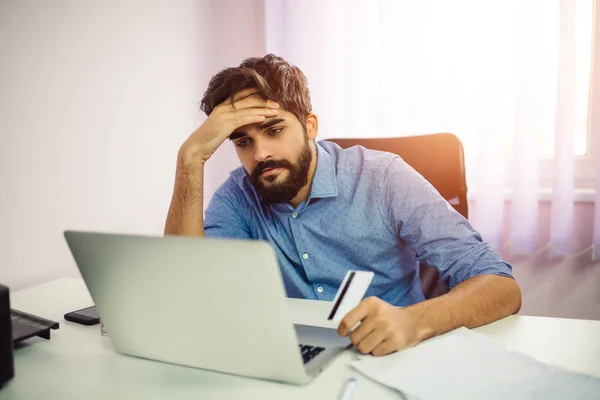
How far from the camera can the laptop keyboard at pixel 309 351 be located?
2.27ft

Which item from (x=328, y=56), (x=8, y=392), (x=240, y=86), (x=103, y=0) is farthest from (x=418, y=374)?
(x=328, y=56)

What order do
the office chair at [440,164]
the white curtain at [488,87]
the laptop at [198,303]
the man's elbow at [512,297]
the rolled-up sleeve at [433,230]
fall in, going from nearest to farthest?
the laptop at [198,303], the man's elbow at [512,297], the rolled-up sleeve at [433,230], the office chair at [440,164], the white curtain at [488,87]

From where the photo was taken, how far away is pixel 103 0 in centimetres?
141

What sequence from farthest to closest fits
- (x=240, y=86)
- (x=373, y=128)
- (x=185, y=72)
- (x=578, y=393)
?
(x=373, y=128) < (x=185, y=72) < (x=240, y=86) < (x=578, y=393)

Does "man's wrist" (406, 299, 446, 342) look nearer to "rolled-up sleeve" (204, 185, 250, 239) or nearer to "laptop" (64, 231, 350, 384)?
"laptop" (64, 231, 350, 384)

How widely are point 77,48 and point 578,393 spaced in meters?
1.36

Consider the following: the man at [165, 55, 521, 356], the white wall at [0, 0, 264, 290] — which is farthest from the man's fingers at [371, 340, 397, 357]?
the white wall at [0, 0, 264, 290]

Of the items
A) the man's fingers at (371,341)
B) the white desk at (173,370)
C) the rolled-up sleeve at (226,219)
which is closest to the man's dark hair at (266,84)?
the rolled-up sleeve at (226,219)

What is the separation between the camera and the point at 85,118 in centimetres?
136

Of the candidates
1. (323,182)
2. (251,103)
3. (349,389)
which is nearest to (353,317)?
(349,389)

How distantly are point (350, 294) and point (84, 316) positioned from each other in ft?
1.81

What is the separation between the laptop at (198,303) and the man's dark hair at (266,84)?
678 mm

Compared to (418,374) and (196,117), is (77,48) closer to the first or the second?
(196,117)

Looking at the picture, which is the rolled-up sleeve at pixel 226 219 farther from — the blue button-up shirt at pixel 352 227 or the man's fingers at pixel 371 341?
the man's fingers at pixel 371 341
